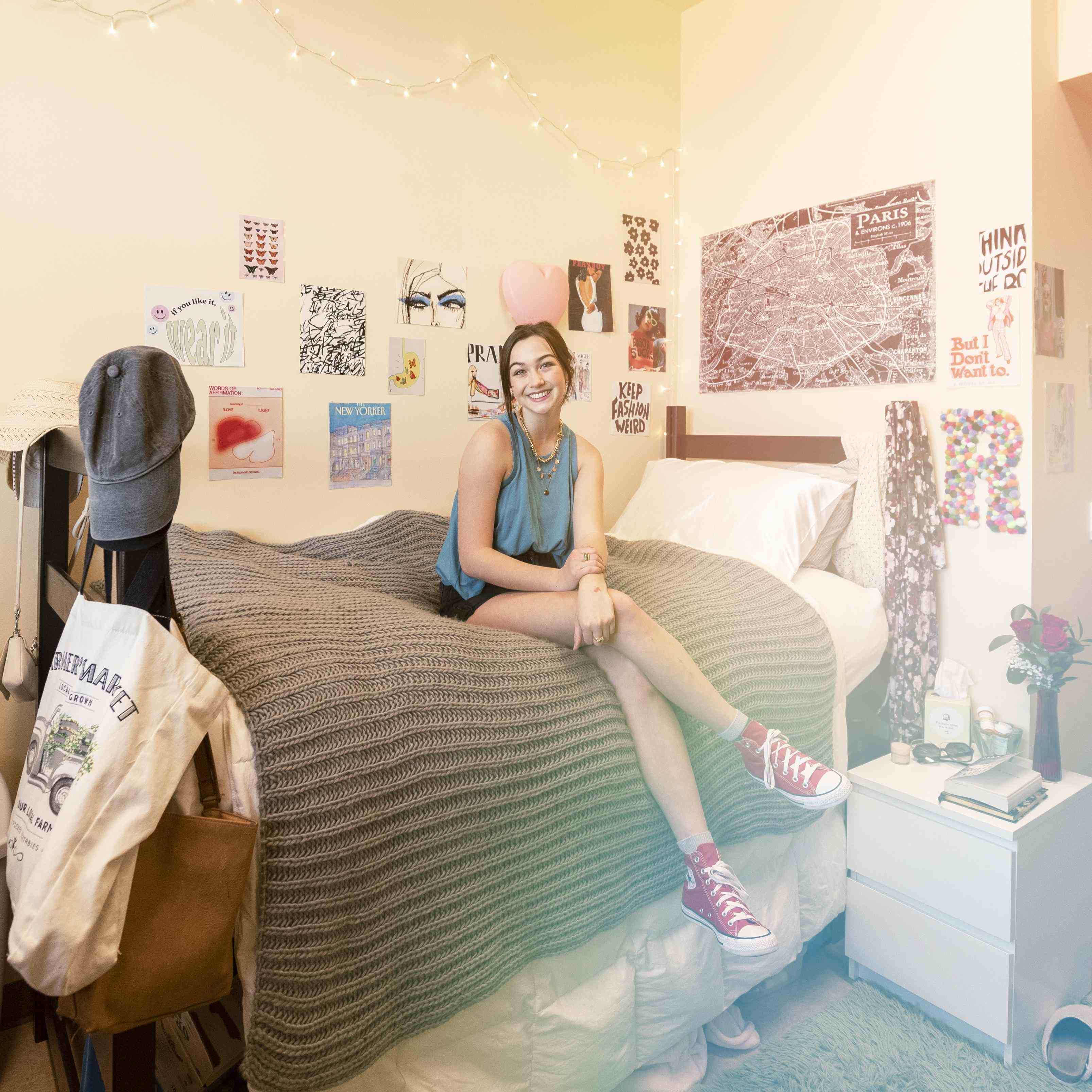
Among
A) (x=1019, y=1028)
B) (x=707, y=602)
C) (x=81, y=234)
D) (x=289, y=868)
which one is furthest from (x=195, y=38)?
(x=1019, y=1028)

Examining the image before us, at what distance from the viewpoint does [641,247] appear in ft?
9.32

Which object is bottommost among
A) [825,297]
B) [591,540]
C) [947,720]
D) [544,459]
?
[947,720]

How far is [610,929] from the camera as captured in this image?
1417 mm

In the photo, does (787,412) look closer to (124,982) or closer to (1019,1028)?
(1019,1028)

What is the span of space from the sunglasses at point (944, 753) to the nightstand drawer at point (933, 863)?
0.21 meters

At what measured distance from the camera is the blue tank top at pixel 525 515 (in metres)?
1.82

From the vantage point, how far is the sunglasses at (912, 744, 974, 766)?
1.91 meters

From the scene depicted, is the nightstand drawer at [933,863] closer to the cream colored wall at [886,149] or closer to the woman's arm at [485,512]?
the cream colored wall at [886,149]

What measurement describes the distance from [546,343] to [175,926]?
4.34 feet

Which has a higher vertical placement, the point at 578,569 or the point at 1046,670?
the point at 578,569

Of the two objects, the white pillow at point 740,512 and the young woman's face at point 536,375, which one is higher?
the young woman's face at point 536,375

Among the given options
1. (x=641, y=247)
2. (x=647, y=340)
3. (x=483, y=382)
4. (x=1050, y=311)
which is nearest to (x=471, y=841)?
(x=483, y=382)

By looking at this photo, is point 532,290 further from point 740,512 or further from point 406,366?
point 740,512

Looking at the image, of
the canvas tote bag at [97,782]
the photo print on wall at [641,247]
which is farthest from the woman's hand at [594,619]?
the photo print on wall at [641,247]
